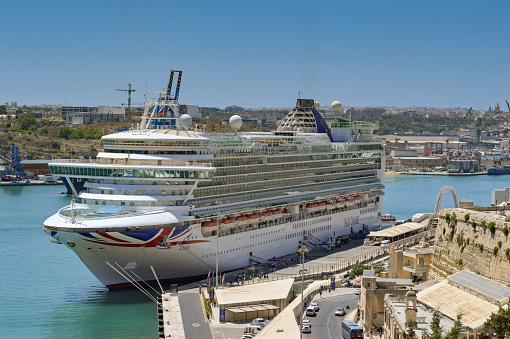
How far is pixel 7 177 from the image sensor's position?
111m

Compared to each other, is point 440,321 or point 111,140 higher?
point 111,140

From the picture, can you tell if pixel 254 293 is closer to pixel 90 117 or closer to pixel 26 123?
pixel 26 123

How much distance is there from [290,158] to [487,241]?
19.2m

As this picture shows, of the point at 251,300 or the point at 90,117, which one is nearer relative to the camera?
the point at 251,300

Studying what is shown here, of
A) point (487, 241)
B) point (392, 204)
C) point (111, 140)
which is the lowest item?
point (392, 204)

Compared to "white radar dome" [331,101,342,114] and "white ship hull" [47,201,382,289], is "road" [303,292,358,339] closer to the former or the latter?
"white ship hull" [47,201,382,289]

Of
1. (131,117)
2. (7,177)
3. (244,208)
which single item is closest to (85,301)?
(244,208)

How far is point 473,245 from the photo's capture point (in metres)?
28.1

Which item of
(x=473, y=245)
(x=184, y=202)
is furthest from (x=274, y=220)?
(x=473, y=245)

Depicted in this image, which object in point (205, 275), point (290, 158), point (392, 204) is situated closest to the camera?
point (205, 275)

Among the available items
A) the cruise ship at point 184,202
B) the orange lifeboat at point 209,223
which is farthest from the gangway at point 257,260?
the orange lifeboat at point 209,223

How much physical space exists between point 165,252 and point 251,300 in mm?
5497

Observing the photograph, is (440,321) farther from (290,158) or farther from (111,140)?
(290,158)

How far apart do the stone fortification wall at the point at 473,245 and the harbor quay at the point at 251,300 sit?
395 cm
